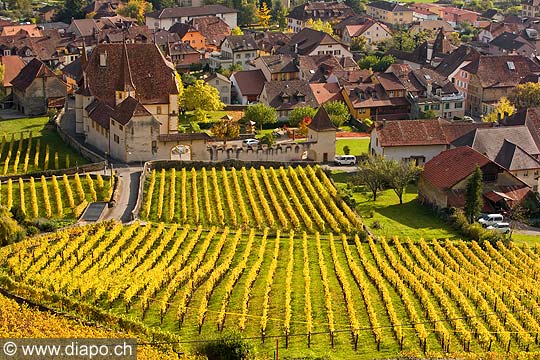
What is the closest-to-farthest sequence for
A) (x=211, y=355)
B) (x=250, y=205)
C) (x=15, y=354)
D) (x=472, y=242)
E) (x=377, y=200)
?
1. (x=15, y=354)
2. (x=211, y=355)
3. (x=472, y=242)
4. (x=250, y=205)
5. (x=377, y=200)

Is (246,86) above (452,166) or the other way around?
the other way around

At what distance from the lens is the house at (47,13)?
161m

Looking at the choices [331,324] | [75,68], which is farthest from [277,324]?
[75,68]

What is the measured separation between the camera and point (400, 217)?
66.1 m

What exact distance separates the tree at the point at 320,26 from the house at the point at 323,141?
6293 cm

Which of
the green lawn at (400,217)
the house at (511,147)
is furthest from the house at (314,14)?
the green lawn at (400,217)

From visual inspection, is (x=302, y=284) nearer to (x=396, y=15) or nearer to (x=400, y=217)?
(x=400, y=217)

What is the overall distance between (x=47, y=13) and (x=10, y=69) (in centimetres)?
6325

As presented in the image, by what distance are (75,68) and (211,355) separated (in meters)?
79.5

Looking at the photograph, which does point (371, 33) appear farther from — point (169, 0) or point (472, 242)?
point (472, 242)

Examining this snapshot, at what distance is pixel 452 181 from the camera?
6750 cm

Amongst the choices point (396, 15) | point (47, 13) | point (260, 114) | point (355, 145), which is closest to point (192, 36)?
point (47, 13)

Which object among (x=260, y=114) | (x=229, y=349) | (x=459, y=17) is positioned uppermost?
(x=229, y=349)

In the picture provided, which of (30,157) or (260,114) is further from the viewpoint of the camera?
(260,114)
